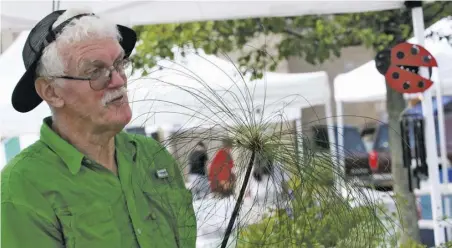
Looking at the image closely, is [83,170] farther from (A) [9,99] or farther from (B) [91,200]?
(A) [9,99]

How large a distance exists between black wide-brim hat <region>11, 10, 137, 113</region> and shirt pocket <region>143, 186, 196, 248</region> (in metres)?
0.29

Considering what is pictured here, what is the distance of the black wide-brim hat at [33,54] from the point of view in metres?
1.30

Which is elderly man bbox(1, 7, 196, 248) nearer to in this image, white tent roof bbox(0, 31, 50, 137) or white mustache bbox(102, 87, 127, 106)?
white mustache bbox(102, 87, 127, 106)

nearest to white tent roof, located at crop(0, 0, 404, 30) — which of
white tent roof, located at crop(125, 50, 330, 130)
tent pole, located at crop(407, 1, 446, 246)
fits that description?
tent pole, located at crop(407, 1, 446, 246)

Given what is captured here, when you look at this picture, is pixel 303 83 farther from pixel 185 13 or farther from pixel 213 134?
pixel 213 134

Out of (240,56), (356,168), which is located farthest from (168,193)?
(240,56)

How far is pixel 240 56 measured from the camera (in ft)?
14.9

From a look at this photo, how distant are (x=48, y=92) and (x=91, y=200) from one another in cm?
22

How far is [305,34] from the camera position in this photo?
4.75m

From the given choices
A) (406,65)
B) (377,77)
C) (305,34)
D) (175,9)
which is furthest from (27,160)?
(377,77)

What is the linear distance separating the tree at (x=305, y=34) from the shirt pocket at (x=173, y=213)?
110 inches

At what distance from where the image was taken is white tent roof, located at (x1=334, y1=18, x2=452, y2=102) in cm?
435

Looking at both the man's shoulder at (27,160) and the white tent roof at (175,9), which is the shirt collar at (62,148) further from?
the white tent roof at (175,9)

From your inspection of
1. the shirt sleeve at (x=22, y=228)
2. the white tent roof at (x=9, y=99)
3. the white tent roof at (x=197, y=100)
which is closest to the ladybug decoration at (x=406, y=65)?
the white tent roof at (x=197, y=100)
